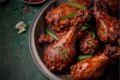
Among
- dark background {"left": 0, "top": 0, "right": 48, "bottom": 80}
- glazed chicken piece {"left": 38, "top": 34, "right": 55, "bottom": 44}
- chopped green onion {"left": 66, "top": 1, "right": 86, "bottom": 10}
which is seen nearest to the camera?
chopped green onion {"left": 66, "top": 1, "right": 86, "bottom": 10}

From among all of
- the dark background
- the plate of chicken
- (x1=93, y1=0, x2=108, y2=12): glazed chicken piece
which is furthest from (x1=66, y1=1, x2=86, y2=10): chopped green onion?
the dark background

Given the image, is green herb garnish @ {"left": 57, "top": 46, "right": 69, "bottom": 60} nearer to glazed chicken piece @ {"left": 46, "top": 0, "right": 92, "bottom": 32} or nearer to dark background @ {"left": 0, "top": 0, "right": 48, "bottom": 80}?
glazed chicken piece @ {"left": 46, "top": 0, "right": 92, "bottom": 32}

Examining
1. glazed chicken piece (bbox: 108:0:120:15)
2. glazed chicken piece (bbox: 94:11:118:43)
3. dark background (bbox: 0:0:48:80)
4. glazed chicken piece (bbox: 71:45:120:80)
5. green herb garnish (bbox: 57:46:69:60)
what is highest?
glazed chicken piece (bbox: 108:0:120:15)

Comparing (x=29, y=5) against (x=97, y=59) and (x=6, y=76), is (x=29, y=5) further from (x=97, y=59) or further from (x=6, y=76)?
(x=97, y=59)

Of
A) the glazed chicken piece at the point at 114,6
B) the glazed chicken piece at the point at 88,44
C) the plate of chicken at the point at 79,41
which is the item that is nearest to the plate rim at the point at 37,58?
the plate of chicken at the point at 79,41

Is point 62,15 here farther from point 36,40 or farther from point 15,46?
→ point 15,46

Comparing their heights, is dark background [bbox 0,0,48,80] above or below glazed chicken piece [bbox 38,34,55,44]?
below

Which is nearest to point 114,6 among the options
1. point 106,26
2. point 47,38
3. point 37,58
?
point 106,26
